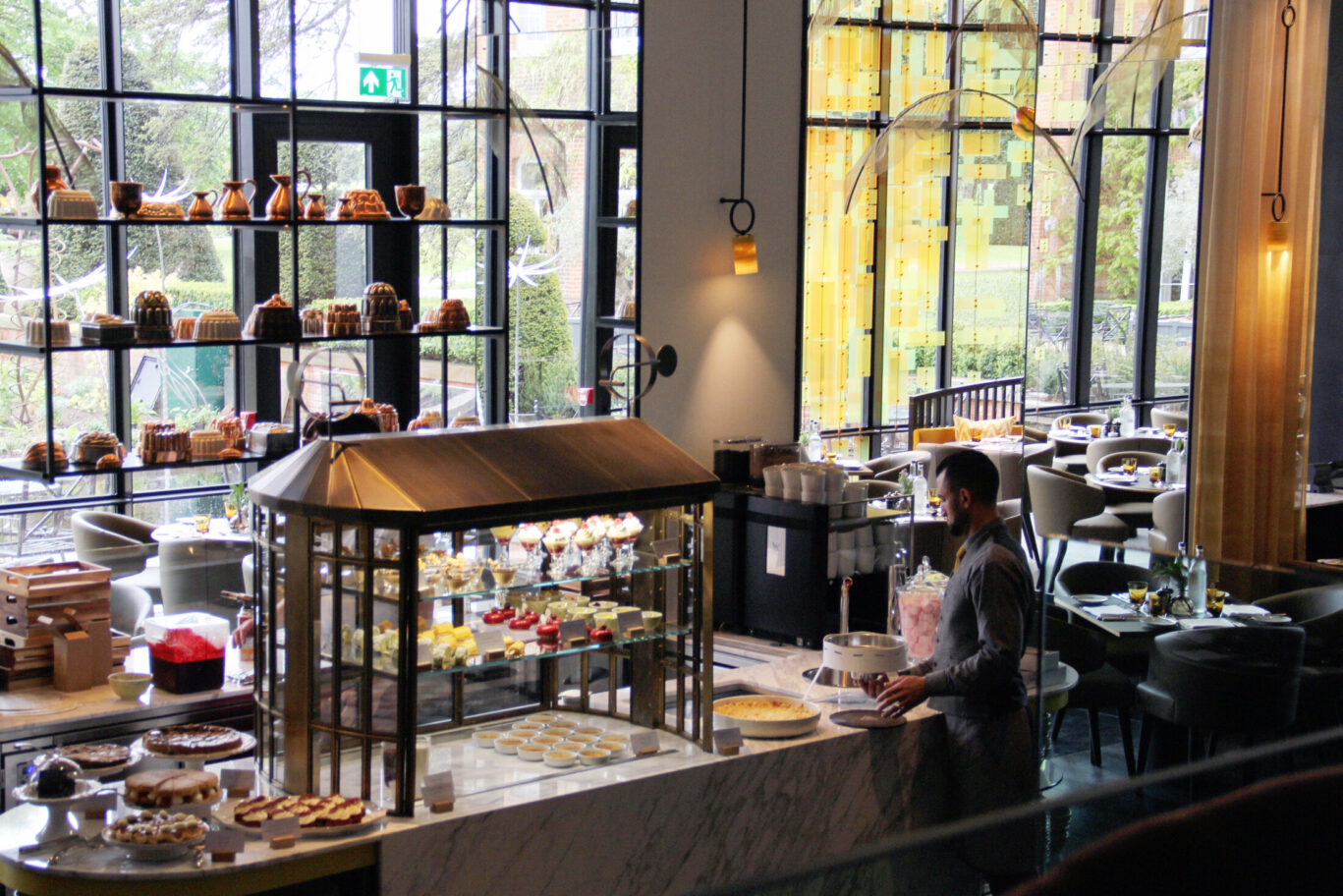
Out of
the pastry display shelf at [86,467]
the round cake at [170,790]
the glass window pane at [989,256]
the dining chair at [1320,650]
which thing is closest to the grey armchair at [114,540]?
the pastry display shelf at [86,467]

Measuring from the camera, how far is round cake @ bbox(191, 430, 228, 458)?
5.73 metres

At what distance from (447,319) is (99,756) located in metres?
3.09

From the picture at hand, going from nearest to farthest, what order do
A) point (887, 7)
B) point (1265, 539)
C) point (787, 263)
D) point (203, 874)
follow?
point (203, 874), point (1265, 539), point (787, 263), point (887, 7)

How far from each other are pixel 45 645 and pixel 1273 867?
3.92 meters

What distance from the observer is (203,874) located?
308cm

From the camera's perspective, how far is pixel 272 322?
580 cm

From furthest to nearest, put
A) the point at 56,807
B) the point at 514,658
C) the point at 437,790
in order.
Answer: the point at 514,658
the point at 437,790
the point at 56,807

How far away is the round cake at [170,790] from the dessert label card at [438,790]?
499mm

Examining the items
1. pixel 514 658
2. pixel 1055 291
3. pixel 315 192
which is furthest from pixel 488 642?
pixel 1055 291

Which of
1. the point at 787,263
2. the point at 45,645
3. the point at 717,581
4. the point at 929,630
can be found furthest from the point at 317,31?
the point at 929,630

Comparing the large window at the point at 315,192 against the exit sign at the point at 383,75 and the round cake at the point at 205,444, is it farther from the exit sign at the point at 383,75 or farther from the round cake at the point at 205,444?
the round cake at the point at 205,444

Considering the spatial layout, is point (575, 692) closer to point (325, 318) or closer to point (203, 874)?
point (203, 874)

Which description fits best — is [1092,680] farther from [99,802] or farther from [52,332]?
[52,332]

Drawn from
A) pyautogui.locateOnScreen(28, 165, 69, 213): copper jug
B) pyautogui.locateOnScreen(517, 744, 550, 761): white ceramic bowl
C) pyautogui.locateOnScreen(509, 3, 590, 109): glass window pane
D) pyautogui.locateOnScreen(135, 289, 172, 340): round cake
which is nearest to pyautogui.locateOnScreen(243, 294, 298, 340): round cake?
pyautogui.locateOnScreen(135, 289, 172, 340): round cake
